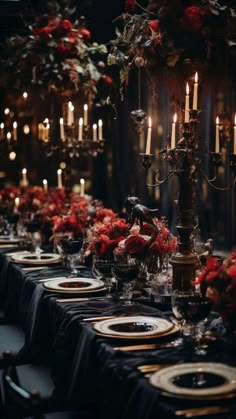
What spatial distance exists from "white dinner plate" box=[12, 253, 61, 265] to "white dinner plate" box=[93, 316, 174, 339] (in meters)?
1.57

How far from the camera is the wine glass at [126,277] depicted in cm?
331

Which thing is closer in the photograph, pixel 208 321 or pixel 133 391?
pixel 133 391

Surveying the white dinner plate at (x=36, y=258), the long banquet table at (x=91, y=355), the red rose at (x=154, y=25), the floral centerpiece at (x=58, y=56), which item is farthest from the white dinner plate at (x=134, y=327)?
the floral centerpiece at (x=58, y=56)

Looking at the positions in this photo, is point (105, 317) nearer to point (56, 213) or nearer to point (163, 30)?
point (163, 30)

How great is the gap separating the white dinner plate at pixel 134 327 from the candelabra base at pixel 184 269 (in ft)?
0.88

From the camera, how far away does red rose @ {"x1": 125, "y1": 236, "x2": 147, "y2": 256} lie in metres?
3.42

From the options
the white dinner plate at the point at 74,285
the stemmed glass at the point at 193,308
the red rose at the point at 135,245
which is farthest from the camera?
the white dinner plate at the point at 74,285

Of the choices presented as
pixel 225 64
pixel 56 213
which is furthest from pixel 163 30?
pixel 56 213

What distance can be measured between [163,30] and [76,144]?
2912mm

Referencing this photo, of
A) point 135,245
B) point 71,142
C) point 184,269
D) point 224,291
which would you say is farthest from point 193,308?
point 71,142

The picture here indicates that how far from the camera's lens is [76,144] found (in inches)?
240

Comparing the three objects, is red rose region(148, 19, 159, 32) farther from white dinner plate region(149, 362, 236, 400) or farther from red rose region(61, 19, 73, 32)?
red rose region(61, 19, 73, 32)

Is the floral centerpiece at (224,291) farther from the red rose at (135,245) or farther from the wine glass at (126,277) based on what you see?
the red rose at (135,245)

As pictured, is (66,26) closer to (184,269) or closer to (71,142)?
(71,142)
